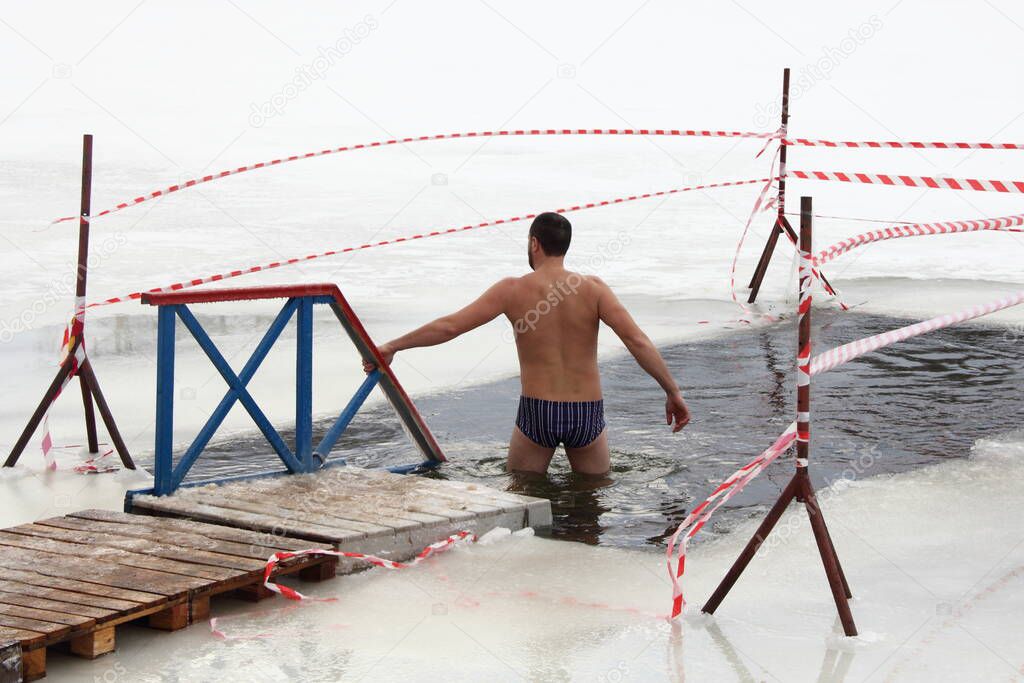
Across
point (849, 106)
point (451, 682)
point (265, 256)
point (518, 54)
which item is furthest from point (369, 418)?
point (518, 54)

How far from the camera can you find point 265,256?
517 inches

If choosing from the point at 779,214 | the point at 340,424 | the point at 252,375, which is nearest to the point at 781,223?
the point at 779,214

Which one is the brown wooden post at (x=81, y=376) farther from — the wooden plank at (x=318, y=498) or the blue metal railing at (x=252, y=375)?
the wooden plank at (x=318, y=498)

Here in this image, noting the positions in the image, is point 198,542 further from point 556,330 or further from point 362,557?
point 556,330

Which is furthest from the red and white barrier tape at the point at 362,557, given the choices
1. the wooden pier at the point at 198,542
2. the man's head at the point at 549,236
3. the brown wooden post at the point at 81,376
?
the brown wooden post at the point at 81,376

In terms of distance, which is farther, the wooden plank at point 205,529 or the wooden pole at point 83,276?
the wooden pole at point 83,276

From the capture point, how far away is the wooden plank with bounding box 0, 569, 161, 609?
165 inches

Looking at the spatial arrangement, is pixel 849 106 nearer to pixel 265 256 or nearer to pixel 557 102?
pixel 557 102

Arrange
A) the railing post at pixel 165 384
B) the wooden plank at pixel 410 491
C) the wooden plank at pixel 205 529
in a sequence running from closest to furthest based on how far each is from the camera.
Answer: the wooden plank at pixel 205 529 < the railing post at pixel 165 384 < the wooden plank at pixel 410 491

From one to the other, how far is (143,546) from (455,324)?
2.04m

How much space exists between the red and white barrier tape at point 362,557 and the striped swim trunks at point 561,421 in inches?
45.2

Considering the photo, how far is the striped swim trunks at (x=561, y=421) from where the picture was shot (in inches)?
250

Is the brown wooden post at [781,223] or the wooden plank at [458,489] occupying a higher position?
the brown wooden post at [781,223]

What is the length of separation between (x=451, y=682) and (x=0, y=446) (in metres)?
4.01
